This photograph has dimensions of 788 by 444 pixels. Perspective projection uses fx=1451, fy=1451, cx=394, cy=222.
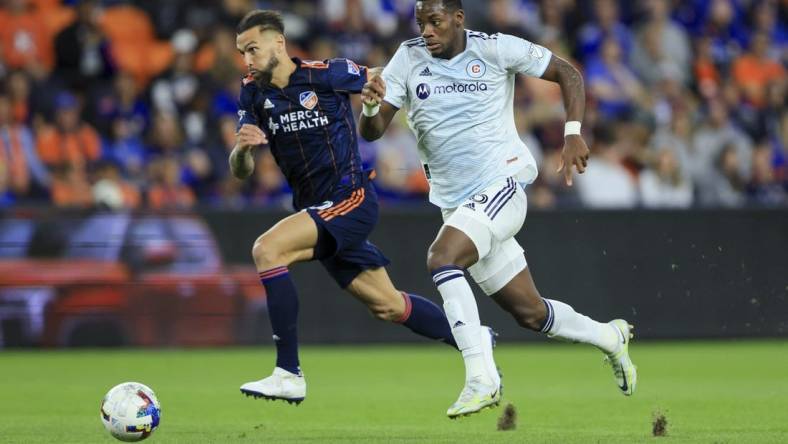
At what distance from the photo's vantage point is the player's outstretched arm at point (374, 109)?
7953mm

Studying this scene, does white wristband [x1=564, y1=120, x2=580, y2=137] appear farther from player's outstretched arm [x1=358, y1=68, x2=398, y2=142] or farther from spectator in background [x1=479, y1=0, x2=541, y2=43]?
spectator in background [x1=479, y1=0, x2=541, y2=43]

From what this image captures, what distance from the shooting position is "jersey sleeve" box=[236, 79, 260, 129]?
8.80 metres

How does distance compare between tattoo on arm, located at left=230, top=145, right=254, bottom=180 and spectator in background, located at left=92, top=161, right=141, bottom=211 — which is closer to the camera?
tattoo on arm, located at left=230, top=145, right=254, bottom=180

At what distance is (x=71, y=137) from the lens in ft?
50.8

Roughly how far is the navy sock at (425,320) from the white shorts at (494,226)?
0.88 metres

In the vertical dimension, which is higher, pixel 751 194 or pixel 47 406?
pixel 751 194

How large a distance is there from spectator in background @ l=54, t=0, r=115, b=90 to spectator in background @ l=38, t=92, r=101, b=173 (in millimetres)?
925

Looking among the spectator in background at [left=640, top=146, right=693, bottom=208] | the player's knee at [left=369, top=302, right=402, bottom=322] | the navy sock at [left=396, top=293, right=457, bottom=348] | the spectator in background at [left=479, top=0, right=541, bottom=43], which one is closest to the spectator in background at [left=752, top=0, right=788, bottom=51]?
the spectator in background at [left=479, top=0, right=541, bottom=43]

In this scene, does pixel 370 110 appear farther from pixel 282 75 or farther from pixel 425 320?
pixel 425 320

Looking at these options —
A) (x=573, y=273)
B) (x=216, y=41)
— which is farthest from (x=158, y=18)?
(x=573, y=273)

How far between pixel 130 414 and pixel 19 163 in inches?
326

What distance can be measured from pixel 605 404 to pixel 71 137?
7665 mm

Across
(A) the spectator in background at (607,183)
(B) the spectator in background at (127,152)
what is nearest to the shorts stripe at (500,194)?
(A) the spectator in background at (607,183)

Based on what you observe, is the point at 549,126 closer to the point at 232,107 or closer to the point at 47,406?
the point at 232,107
